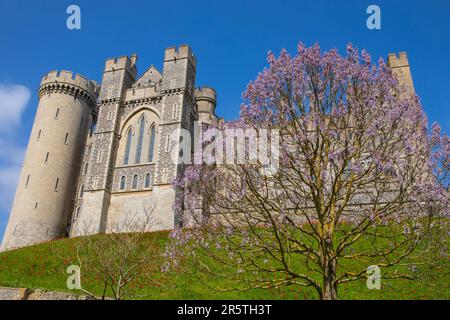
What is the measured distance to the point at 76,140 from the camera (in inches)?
1602

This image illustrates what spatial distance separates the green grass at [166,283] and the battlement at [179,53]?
1903 cm

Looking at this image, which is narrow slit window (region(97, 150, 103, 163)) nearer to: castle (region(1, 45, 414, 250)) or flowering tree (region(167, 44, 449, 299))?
castle (region(1, 45, 414, 250))

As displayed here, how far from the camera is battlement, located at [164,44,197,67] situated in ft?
122

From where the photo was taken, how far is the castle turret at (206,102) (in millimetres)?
41912

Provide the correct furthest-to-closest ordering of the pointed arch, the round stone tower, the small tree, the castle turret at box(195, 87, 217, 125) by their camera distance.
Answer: the castle turret at box(195, 87, 217, 125) < the round stone tower < the pointed arch < the small tree

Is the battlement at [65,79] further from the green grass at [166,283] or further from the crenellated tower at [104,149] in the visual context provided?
the green grass at [166,283]

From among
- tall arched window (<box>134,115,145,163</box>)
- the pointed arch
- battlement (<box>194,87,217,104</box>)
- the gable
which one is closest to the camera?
the pointed arch

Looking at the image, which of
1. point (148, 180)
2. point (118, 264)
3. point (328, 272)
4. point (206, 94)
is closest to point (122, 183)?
point (148, 180)

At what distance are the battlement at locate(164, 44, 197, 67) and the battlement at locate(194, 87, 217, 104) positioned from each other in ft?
18.7

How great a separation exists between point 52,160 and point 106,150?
21.9 feet

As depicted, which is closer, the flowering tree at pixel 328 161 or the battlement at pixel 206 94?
the flowering tree at pixel 328 161

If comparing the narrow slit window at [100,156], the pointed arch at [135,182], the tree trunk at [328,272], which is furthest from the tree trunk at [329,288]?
the narrow slit window at [100,156]

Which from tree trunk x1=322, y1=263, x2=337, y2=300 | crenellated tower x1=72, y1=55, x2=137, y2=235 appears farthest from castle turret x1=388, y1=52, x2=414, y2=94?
tree trunk x1=322, y1=263, x2=337, y2=300
